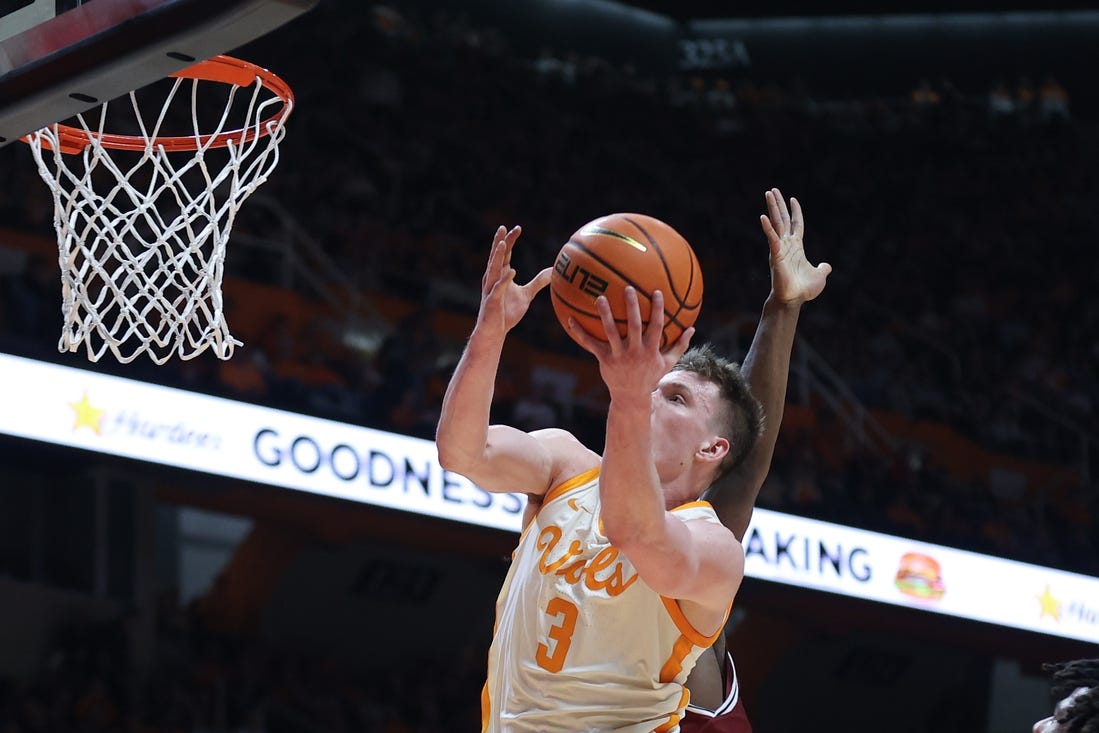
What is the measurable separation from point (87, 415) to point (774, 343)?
390 centimetres

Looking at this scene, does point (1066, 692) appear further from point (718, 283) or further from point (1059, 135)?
point (1059, 135)

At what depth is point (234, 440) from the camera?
6.98 m

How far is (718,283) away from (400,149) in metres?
2.61

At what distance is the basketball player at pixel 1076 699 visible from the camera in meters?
2.57

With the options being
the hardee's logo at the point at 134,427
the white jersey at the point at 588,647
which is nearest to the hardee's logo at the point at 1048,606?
the hardee's logo at the point at 134,427

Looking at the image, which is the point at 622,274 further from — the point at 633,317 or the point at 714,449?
the point at 714,449

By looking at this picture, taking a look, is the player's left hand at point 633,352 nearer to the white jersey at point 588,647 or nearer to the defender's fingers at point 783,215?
the white jersey at point 588,647

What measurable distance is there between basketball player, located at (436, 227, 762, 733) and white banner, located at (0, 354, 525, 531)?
408 centimetres

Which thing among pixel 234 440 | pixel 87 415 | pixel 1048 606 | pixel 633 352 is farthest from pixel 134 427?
pixel 1048 606

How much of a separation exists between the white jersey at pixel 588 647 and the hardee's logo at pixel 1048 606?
721 cm

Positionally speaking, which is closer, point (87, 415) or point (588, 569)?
point (588, 569)

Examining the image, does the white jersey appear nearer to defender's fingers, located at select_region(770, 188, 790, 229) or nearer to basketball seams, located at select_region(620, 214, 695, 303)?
basketball seams, located at select_region(620, 214, 695, 303)

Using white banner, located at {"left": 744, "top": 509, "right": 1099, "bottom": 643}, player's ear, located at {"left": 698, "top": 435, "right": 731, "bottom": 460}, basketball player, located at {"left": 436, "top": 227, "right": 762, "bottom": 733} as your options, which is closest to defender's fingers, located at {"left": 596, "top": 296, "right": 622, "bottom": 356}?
basketball player, located at {"left": 436, "top": 227, "right": 762, "bottom": 733}

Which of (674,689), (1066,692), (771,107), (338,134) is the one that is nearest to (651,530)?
(674,689)
